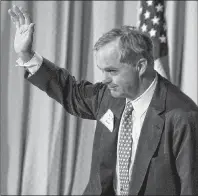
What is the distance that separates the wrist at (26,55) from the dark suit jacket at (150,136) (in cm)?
9

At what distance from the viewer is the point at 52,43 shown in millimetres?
3219

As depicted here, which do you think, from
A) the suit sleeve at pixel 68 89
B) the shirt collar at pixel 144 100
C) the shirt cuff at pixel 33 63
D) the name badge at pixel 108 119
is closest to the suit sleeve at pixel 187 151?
the shirt collar at pixel 144 100

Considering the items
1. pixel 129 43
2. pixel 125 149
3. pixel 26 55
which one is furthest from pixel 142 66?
pixel 26 55

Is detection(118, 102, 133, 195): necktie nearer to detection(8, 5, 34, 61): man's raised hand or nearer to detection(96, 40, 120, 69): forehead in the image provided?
detection(96, 40, 120, 69): forehead

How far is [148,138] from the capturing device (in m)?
1.76

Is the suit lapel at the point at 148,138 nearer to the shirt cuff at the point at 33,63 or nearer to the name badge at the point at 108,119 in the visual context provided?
the name badge at the point at 108,119

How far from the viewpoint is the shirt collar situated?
1812 mm

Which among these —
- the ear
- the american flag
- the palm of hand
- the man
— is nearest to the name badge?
the man

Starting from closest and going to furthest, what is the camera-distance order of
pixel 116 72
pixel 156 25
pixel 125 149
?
pixel 116 72 < pixel 125 149 < pixel 156 25

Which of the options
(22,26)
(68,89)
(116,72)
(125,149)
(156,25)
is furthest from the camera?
(156,25)

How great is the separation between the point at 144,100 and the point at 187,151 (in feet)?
1.02

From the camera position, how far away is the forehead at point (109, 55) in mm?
1674

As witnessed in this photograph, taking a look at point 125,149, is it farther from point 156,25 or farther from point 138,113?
point 156,25

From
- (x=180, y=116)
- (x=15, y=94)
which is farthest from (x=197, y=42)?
(x=180, y=116)
